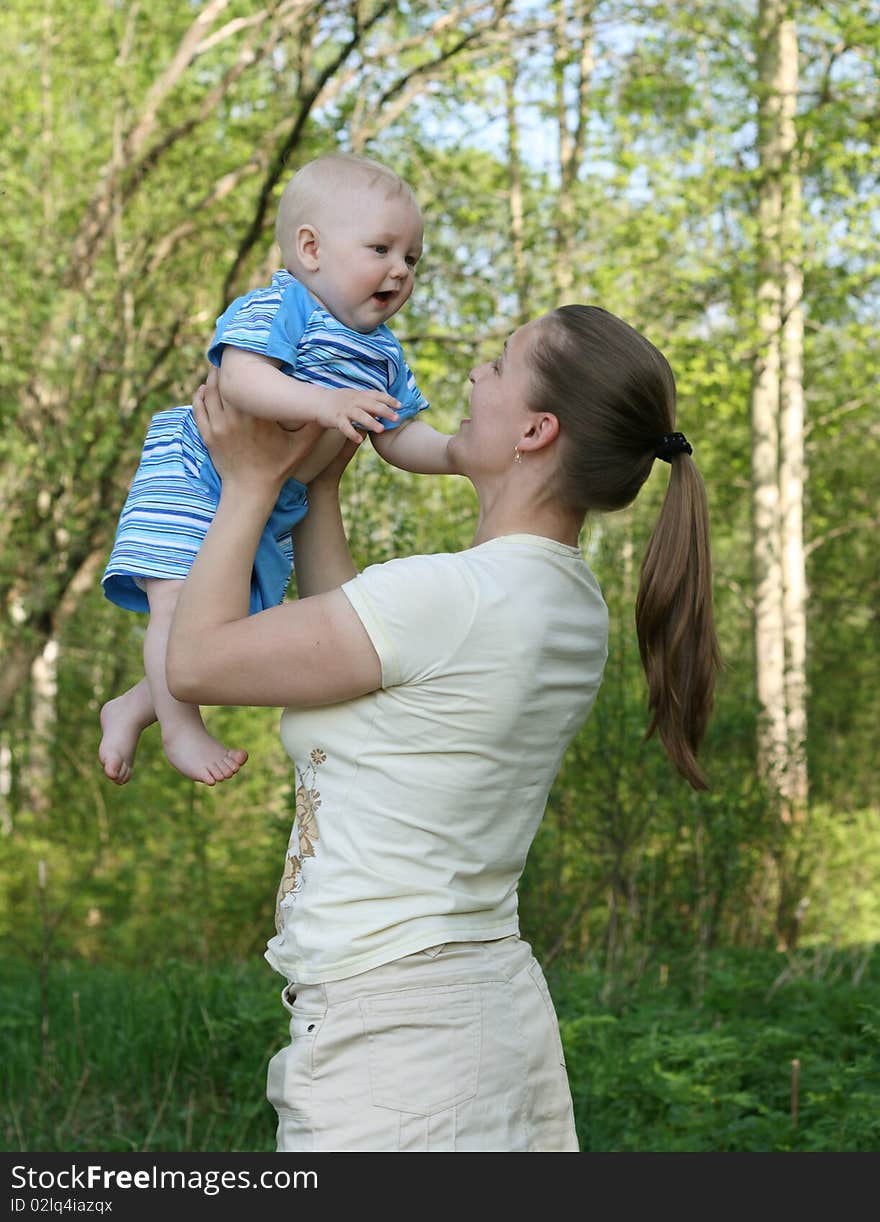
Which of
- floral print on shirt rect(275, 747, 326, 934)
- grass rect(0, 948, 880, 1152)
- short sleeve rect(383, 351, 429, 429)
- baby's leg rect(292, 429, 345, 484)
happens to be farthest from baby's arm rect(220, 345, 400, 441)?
grass rect(0, 948, 880, 1152)

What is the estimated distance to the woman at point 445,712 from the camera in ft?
5.66

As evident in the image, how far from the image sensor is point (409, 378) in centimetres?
237

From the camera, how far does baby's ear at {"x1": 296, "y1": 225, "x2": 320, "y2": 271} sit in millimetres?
2248

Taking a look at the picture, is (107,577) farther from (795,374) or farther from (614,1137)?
(795,374)

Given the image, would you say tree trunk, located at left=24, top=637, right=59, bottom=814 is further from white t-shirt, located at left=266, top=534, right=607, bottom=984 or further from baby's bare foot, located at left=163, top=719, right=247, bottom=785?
white t-shirt, located at left=266, top=534, right=607, bottom=984

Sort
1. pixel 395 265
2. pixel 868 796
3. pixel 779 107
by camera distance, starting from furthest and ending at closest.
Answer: pixel 868 796
pixel 779 107
pixel 395 265

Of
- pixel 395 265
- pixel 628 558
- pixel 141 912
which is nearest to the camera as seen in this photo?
pixel 395 265

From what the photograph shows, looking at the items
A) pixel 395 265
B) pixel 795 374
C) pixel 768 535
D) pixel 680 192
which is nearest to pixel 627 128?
pixel 680 192

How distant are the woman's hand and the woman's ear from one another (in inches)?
11.4

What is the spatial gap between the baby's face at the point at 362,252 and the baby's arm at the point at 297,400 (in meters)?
0.26

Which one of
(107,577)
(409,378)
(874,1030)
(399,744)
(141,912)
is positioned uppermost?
(409,378)

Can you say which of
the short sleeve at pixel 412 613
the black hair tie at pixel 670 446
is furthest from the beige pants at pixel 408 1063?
the black hair tie at pixel 670 446

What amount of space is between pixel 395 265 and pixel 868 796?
11.3 m

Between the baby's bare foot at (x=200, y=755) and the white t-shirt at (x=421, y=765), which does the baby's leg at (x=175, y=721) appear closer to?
the baby's bare foot at (x=200, y=755)
